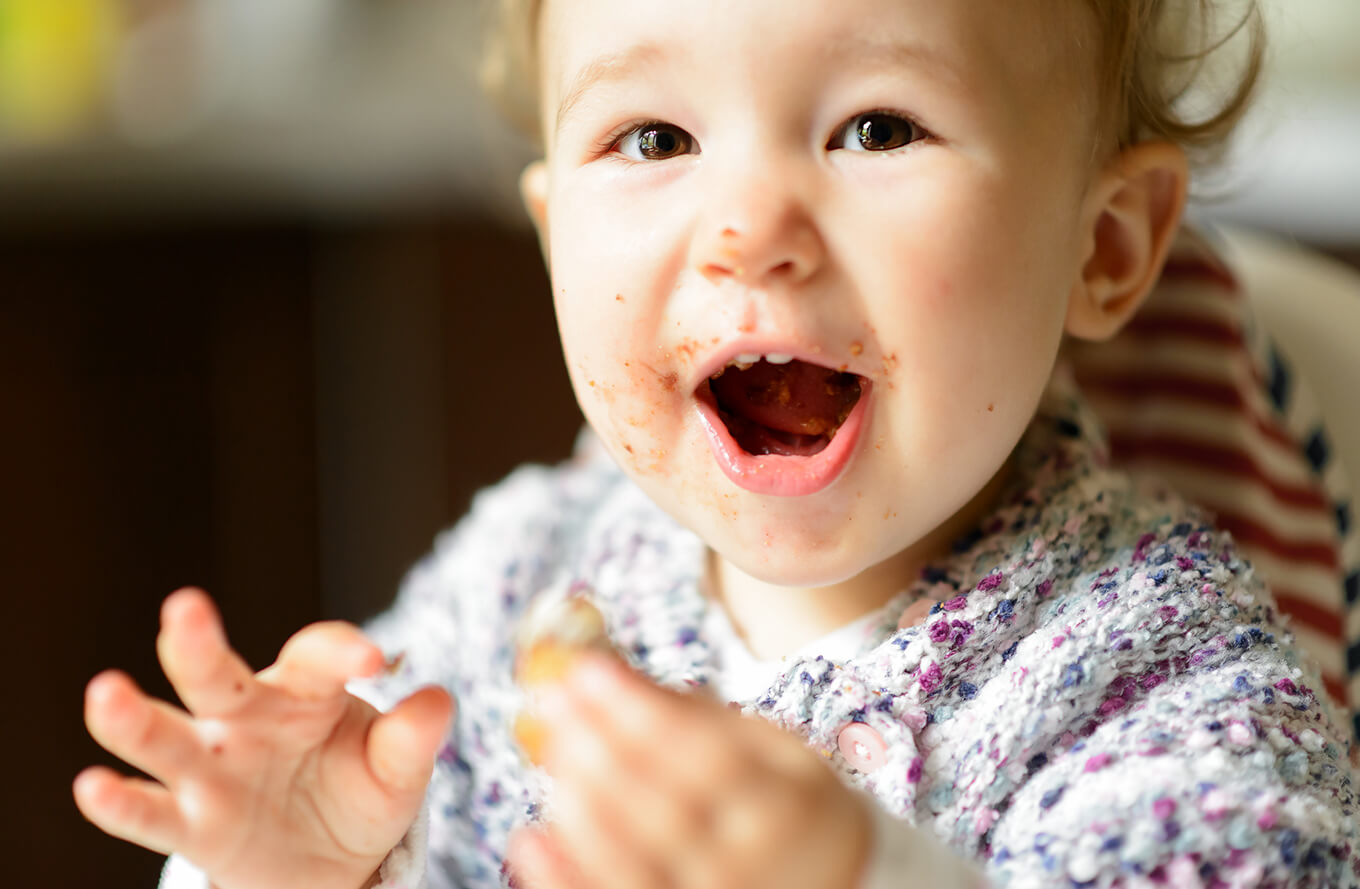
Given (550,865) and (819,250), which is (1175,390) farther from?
(550,865)

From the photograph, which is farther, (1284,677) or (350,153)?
(350,153)

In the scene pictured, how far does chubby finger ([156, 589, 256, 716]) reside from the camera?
0.50m

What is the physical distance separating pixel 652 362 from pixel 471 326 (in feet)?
3.19

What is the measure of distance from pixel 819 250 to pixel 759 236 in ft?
0.09

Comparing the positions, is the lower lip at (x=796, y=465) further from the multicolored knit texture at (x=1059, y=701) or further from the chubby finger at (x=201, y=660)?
the chubby finger at (x=201, y=660)

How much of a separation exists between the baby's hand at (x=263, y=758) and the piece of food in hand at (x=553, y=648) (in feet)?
0.13

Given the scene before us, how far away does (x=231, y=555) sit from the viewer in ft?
5.09

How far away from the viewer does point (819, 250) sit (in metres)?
0.57

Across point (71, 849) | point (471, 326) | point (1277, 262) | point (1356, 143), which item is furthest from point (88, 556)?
point (1356, 143)

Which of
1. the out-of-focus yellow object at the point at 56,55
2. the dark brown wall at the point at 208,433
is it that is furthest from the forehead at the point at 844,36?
the out-of-focus yellow object at the point at 56,55

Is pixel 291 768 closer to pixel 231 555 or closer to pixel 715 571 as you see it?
pixel 715 571

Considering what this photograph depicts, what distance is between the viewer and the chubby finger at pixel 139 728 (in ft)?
1.63

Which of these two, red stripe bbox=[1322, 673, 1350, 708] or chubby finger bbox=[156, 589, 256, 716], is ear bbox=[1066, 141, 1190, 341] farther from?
chubby finger bbox=[156, 589, 256, 716]

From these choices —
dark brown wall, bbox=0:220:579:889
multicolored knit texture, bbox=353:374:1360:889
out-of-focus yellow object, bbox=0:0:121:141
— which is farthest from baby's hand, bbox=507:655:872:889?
out-of-focus yellow object, bbox=0:0:121:141
